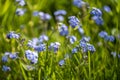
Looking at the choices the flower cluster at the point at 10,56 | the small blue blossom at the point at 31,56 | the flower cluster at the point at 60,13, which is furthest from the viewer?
the flower cluster at the point at 60,13

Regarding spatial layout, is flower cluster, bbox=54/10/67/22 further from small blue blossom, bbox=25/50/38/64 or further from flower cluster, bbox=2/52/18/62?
small blue blossom, bbox=25/50/38/64

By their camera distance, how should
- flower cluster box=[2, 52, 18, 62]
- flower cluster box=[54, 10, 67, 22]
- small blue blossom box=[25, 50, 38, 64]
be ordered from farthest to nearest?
flower cluster box=[54, 10, 67, 22] < flower cluster box=[2, 52, 18, 62] < small blue blossom box=[25, 50, 38, 64]

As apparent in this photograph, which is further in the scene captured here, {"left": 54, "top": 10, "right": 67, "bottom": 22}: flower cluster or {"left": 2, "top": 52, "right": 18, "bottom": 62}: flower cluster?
{"left": 54, "top": 10, "right": 67, "bottom": 22}: flower cluster

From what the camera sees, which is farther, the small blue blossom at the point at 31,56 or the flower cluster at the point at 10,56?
the flower cluster at the point at 10,56

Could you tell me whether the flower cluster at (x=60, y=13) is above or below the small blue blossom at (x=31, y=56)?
below

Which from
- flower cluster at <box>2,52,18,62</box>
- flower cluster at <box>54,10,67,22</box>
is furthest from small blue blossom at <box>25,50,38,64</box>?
flower cluster at <box>54,10,67,22</box>

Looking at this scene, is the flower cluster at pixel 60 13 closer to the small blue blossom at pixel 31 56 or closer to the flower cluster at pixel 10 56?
the flower cluster at pixel 10 56

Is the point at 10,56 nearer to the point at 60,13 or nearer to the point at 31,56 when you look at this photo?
the point at 31,56

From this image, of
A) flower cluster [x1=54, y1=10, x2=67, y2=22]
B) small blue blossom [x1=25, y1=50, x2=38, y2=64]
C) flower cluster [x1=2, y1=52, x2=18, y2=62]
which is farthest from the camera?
flower cluster [x1=54, y1=10, x2=67, y2=22]

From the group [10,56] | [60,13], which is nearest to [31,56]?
[10,56]

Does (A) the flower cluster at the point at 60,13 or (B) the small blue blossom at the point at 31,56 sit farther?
(A) the flower cluster at the point at 60,13

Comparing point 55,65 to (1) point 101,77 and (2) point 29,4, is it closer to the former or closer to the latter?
(1) point 101,77

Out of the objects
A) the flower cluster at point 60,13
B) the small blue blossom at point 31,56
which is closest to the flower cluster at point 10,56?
the small blue blossom at point 31,56

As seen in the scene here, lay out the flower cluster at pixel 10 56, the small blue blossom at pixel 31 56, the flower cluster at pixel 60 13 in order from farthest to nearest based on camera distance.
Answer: the flower cluster at pixel 60 13 → the flower cluster at pixel 10 56 → the small blue blossom at pixel 31 56
